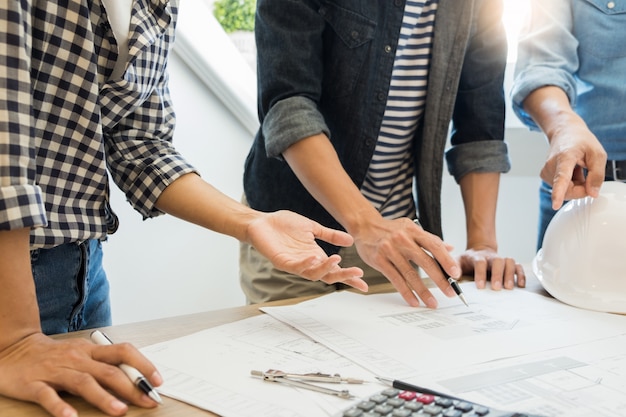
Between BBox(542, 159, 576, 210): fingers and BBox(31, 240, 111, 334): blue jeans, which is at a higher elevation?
BBox(542, 159, 576, 210): fingers

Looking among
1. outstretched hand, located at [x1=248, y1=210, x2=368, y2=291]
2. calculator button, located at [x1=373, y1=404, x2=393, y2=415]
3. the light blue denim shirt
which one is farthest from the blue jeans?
the light blue denim shirt

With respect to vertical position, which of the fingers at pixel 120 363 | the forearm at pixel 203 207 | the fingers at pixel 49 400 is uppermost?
the forearm at pixel 203 207

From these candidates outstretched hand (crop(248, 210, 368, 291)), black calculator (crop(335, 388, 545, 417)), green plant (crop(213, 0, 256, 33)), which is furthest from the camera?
green plant (crop(213, 0, 256, 33))

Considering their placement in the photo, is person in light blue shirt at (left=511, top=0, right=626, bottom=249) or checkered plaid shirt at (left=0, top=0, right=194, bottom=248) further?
person in light blue shirt at (left=511, top=0, right=626, bottom=249)

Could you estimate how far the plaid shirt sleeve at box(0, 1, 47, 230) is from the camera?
652mm

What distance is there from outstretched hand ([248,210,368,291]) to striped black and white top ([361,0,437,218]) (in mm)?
416

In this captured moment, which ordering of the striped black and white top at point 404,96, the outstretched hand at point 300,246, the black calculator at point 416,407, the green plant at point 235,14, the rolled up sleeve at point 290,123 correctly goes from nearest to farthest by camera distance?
1. the black calculator at point 416,407
2. the outstretched hand at point 300,246
3. the rolled up sleeve at point 290,123
4. the striped black and white top at point 404,96
5. the green plant at point 235,14

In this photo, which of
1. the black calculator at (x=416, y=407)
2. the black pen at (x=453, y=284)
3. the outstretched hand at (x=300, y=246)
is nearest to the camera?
the black calculator at (x=416, y=407)

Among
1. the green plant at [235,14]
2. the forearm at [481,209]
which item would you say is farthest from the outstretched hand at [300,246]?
the green plant at [235,14]

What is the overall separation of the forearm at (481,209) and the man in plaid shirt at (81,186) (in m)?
0.50

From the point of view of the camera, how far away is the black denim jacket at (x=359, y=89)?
3.80 feet

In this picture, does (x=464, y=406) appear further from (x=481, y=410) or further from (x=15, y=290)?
(x=15, y=290)

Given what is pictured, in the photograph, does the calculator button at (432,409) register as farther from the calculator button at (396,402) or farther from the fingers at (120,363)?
the fingers at (120,363)

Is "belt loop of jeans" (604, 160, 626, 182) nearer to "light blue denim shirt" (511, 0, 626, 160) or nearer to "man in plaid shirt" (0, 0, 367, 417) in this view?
"light blue denim shirt" (511, 0, 626, 160)
